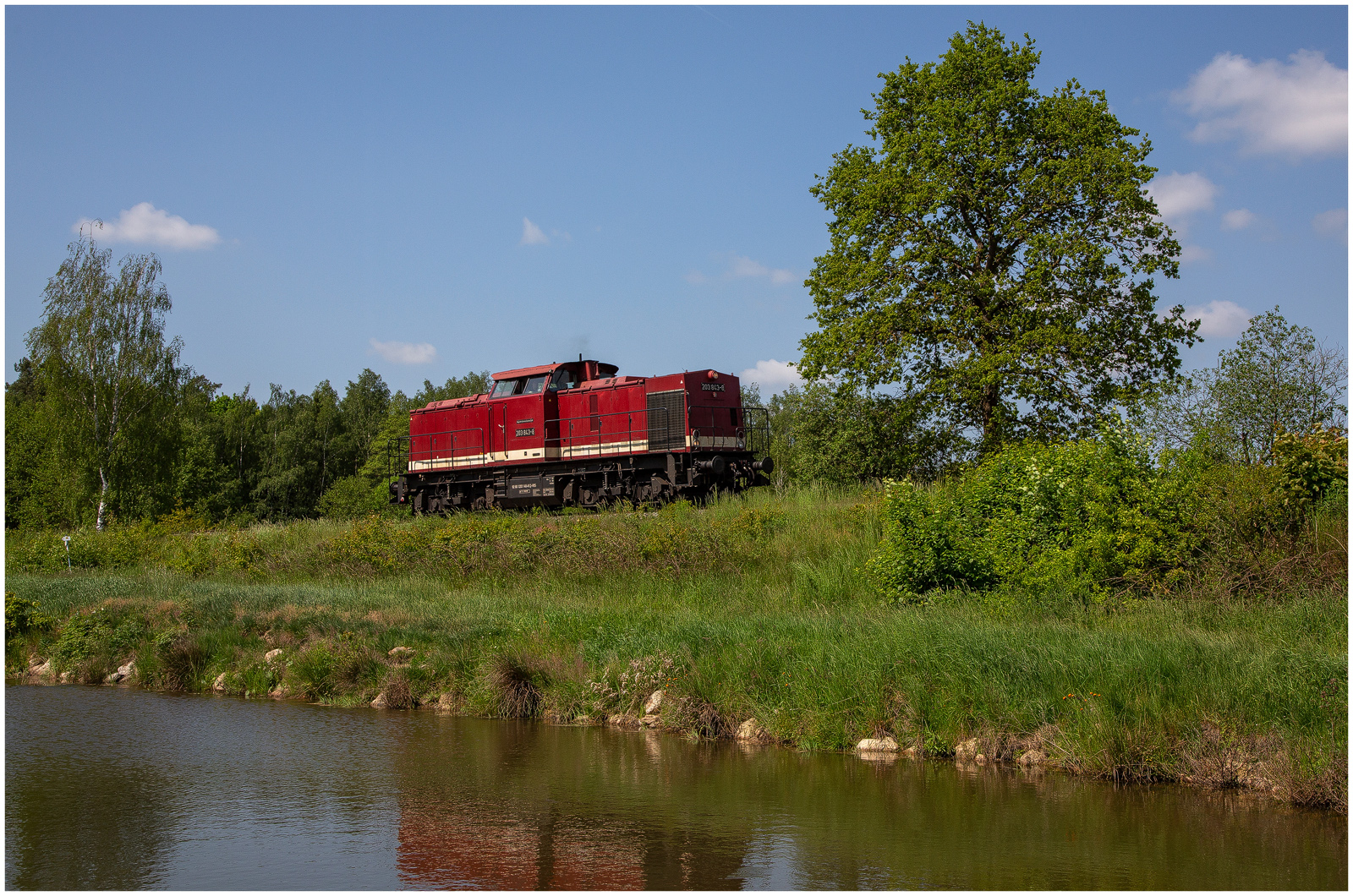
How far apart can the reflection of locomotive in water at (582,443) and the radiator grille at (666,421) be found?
0.03m

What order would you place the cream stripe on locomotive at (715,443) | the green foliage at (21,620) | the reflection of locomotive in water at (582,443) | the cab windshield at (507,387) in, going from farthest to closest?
the cab windshield at (507,387), the reflection of locomotive in water at (582,443), the cream stripe on locomotive at (715,443), the green foliage at (21,620)

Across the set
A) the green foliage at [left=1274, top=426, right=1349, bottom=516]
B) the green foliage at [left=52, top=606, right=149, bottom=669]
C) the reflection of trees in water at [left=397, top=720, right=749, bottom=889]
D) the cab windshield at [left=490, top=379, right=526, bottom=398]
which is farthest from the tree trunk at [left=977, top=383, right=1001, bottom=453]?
the green foliage at [left=52, top=606, right=149, bottom=669]

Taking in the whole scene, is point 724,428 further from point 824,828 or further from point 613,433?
point 824,828

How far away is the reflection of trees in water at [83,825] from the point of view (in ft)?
25.0

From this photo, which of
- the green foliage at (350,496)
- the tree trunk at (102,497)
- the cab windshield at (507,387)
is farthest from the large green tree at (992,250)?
the green foliage at (350,496)

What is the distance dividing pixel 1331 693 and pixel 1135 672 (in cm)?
175

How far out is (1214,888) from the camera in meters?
7.32

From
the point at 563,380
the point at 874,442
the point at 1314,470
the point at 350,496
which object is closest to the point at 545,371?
the point at 563,380

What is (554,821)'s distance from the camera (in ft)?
29.4

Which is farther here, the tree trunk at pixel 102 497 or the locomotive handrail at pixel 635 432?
the tree trunk at pixel 102 497

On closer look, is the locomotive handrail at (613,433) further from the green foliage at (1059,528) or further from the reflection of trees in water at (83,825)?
the reflection of trees in water at (83,825)

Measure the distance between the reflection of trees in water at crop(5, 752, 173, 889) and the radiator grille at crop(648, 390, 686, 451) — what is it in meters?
16.4

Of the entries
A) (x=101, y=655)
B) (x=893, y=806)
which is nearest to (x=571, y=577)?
(x=101, y=655)

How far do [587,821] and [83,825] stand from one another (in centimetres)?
464
